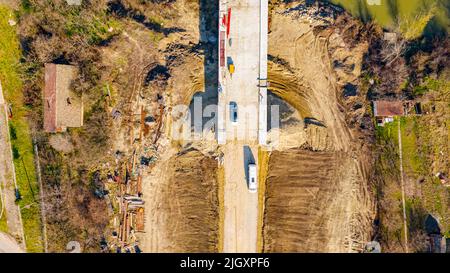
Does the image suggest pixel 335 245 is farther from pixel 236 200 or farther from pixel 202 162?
pixel 202 162

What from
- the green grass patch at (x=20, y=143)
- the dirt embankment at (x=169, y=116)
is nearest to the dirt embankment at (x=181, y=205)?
the dirt embankment at (x=169, y=116)

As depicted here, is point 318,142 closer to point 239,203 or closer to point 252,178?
point 252,178

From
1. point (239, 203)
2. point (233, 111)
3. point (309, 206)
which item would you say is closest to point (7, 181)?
point (239, 203)

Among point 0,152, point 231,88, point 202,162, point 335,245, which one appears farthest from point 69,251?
point 335,245

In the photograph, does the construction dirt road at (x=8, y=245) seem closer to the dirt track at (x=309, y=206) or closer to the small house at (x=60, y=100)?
the small house at (x=60, y=100)

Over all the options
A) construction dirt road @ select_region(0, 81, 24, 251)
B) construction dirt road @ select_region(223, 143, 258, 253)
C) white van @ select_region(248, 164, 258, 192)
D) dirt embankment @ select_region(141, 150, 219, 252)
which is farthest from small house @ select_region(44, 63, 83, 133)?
white van @ select_region(248, 164, 258, 192)

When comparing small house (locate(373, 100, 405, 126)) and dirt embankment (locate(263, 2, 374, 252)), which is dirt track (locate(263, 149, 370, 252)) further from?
small house (locate(373, 100, 405, 126))
